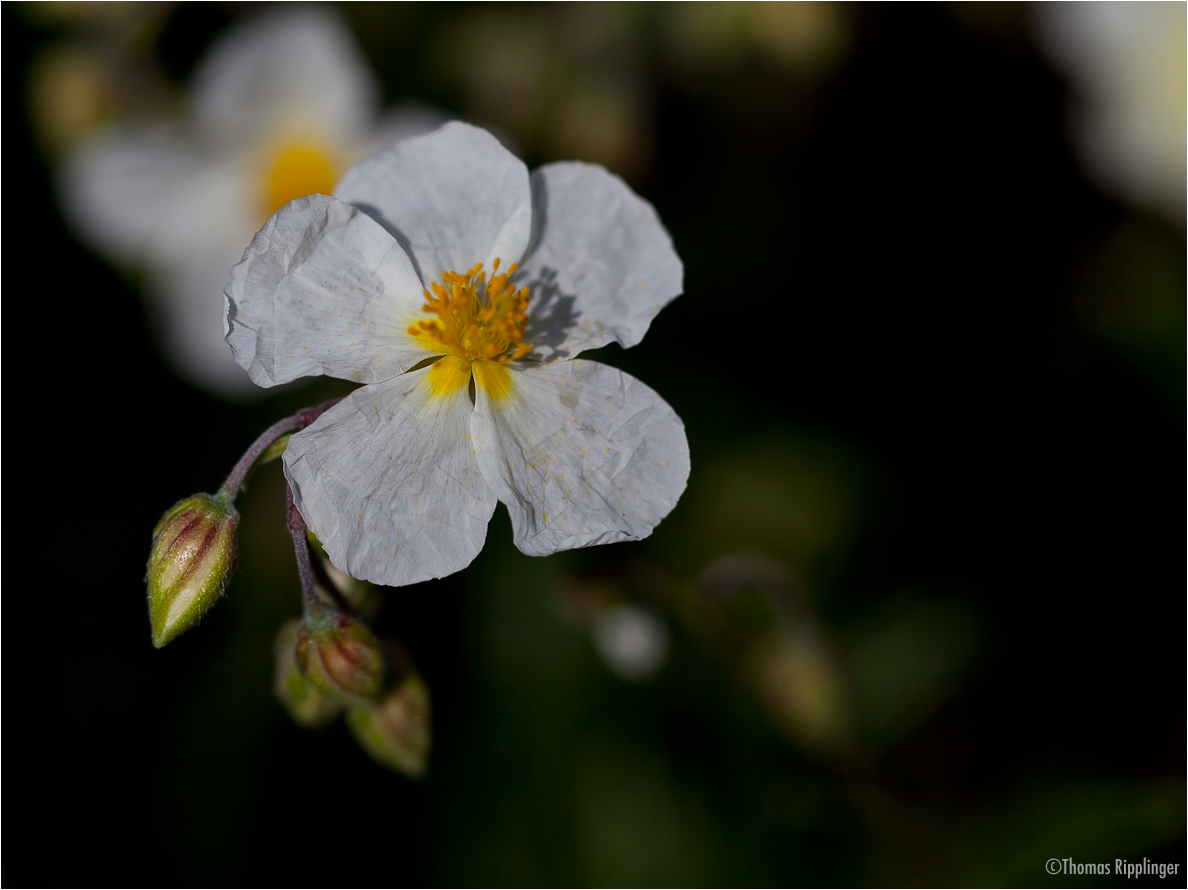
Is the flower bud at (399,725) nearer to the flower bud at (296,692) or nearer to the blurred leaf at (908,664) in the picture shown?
the flower bud at (296,692)

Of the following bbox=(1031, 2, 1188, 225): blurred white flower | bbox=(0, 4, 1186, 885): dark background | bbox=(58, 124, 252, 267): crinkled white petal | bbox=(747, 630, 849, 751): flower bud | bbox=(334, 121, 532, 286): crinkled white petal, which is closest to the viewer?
bbox=(334, 121, 532, 286): crinkled white petal

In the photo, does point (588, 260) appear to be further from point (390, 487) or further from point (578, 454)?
point (390, 487)

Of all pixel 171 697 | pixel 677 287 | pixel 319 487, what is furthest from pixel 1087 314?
pixel 171 697

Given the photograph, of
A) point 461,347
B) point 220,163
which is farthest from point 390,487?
point 220,163

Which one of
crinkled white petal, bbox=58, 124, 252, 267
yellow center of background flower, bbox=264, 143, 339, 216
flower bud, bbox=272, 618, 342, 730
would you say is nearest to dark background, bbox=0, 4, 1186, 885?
crinkled white petal, bbox=58, 124, 252, 267

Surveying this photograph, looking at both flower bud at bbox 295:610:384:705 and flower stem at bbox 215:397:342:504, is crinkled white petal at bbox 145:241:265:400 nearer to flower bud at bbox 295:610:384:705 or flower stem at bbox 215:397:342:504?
flower stem at bbox 215:397:342:504

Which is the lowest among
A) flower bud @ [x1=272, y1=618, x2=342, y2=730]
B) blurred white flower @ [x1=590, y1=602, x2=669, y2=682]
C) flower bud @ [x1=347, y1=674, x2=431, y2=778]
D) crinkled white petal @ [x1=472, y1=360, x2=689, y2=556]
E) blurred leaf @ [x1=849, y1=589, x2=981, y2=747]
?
blurred leaf @ [x1=849, y1=589, x2=981, y2=747]

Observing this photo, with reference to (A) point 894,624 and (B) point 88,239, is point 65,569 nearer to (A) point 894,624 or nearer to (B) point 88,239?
(B) point 88,239
